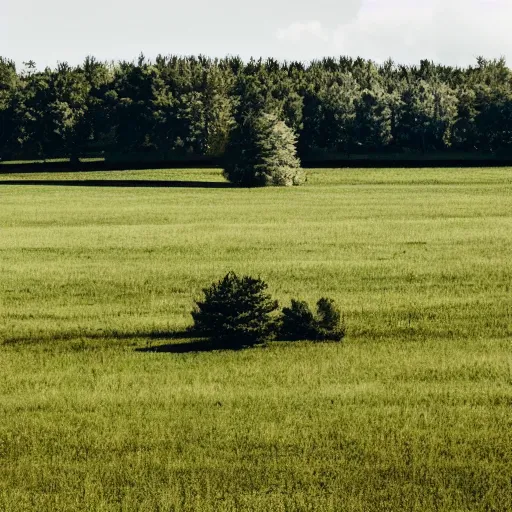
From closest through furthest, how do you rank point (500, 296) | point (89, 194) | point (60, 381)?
point (60, 381) → point (500, 296) → point (89, 194)

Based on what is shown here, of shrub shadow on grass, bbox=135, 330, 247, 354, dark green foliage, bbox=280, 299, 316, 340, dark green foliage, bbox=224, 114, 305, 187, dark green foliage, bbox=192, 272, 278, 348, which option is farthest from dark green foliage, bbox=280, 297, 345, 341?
dark green foliage, bbox=224, 114, 305, 187

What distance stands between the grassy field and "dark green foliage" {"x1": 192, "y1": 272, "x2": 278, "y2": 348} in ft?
1.87

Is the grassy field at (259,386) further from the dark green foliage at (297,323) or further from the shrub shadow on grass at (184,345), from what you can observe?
the dark green foliage at (297,323)

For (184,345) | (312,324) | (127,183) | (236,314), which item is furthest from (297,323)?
(127,183)

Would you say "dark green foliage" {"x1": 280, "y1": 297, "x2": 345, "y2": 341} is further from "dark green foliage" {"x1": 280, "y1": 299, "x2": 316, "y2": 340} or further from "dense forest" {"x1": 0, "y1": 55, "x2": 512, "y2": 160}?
"dense forest" {"x1": 0, "y1": 55, "x2": 512, "y2": 160}

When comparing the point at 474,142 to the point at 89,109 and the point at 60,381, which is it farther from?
the point at 60,381

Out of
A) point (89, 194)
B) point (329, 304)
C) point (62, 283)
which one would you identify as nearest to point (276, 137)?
point (89, 194)

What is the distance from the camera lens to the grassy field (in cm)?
1352

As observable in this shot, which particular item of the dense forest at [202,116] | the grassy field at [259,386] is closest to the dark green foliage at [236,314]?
the grassy field at [259,386]

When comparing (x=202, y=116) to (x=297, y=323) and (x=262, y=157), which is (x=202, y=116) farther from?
(x=297, y=323)

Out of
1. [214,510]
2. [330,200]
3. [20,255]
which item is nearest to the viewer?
[214,510]

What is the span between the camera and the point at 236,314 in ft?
78.6

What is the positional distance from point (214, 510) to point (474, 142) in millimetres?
142754

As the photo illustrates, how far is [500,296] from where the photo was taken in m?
31.6
